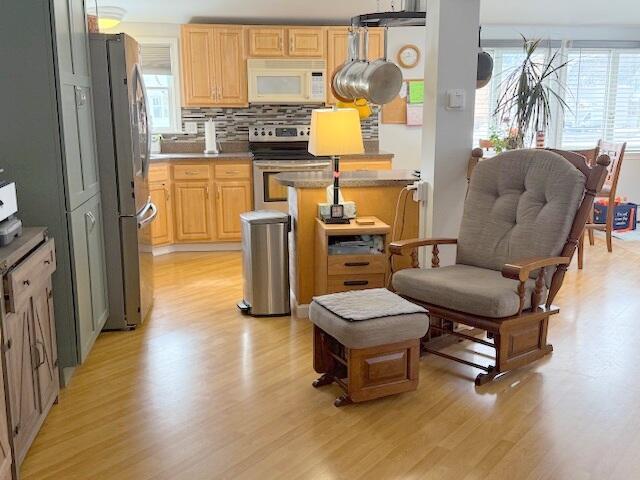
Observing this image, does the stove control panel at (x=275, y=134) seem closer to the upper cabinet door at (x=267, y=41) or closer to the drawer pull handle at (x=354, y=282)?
the upper cabinet door at (x=267, y=41)

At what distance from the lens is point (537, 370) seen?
3205 mm

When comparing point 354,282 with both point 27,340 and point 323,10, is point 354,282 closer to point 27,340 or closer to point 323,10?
point 27,340

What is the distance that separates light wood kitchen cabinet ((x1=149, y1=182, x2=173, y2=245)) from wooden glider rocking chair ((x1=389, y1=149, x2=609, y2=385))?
9.76ft

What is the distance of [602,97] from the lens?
7.34 metres

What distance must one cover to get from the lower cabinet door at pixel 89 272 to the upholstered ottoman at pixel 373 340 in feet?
3.64

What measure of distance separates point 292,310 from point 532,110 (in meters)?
2.95

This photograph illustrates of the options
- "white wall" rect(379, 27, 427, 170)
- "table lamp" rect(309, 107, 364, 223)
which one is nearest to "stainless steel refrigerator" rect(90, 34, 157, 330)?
"table lamp" rect(309, 107, 364, 223)

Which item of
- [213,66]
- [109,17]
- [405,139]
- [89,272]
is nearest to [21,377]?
[89,272]

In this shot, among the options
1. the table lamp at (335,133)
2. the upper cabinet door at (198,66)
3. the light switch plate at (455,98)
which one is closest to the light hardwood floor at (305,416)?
the table lamp at (335,133)

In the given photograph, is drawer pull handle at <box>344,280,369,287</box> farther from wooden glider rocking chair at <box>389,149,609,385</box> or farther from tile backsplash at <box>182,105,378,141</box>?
tile backsplash at <box>182,105,378,141</box>

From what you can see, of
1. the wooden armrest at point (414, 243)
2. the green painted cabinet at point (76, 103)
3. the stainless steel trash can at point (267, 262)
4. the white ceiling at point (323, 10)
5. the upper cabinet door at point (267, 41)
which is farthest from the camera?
the upper cabinet door at point (267, 41)

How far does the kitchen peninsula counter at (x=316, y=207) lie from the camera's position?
4.02 m

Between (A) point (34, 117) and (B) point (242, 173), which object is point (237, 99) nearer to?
(B) point (242, 173)

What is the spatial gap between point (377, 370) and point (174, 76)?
177 inches
